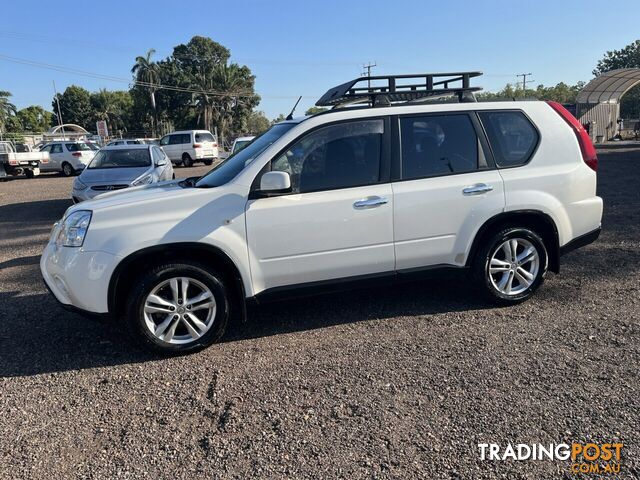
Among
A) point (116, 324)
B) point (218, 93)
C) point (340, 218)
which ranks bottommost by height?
point (116, 324)

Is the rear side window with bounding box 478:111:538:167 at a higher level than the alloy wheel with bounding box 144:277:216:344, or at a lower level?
higher

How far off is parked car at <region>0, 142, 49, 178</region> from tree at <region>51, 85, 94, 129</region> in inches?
3085

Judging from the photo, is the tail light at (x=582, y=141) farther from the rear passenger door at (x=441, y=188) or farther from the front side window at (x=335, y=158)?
the front side window at (x=335, y=158)

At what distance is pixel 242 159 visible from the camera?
4.32 meters

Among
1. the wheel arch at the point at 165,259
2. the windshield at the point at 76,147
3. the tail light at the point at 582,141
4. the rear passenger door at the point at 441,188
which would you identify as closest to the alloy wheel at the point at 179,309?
the wheel arch at the point at 165,259

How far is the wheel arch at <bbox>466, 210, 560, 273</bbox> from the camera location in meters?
4.38

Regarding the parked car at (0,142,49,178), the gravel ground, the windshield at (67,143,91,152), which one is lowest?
the gravel ground

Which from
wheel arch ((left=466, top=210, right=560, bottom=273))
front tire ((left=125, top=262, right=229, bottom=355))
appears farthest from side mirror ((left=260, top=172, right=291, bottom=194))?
wheel arch ((left=466, top=210, right=560, bottom=273))

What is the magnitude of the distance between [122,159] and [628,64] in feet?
229

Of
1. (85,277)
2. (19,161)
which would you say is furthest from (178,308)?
(19,161)

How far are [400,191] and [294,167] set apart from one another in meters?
0.91

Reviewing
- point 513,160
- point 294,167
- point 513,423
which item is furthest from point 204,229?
point 513,160

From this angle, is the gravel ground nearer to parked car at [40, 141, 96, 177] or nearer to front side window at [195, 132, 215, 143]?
parked car at [40, 141, 96, 177]

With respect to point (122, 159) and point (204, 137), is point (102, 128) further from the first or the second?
point (122, 159)
